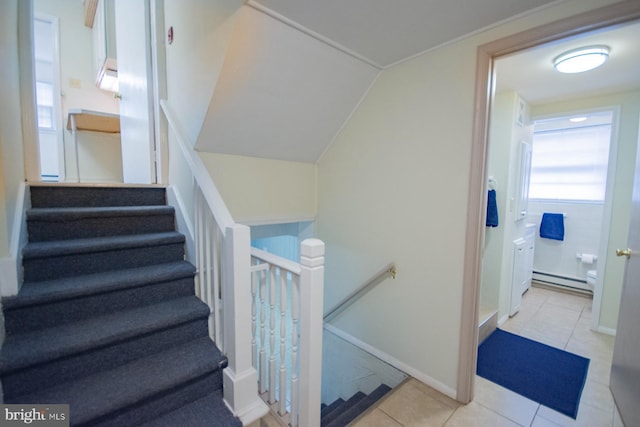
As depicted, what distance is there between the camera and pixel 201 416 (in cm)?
128

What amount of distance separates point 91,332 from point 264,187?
60.3 inches

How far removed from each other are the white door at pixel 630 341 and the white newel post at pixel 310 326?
1508 mm

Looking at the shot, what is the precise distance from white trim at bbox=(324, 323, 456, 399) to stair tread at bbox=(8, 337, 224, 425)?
1.32 meters

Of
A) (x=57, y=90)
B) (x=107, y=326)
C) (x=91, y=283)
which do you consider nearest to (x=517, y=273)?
(x=107, y=326)

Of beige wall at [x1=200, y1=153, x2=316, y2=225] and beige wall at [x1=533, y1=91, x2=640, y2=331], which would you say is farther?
beige wall at [x1=533, y1=91, x2=640, y2=331]

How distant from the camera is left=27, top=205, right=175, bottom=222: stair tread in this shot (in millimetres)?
1609

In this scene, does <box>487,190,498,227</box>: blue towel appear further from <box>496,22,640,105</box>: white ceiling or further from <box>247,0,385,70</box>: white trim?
<box>247,0,385,70</box>: white trim

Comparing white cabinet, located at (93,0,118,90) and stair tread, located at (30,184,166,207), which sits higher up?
white cabinet, located at (93,0,118,90)

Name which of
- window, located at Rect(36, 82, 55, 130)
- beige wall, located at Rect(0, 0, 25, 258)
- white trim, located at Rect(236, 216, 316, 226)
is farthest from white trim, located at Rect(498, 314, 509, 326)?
window, located at Rect(36, 82, 55, 130)

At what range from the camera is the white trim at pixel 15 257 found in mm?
1257

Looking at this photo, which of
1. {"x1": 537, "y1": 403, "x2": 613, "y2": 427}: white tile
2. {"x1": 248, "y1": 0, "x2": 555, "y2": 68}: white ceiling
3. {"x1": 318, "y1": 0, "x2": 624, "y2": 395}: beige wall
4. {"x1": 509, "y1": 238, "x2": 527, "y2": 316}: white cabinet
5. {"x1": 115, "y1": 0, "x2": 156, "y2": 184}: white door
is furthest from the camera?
{"x1": 509, "y1": 238, "x2": 527, "y2": 316}: white cabinet

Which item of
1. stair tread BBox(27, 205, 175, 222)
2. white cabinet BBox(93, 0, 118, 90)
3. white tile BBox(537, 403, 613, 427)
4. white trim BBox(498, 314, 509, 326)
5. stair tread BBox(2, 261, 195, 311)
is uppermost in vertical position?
white cabinet BBox(93, 0, 118, 90)

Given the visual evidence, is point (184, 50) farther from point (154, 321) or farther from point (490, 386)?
point (490, 386)

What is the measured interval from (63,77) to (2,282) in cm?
381
